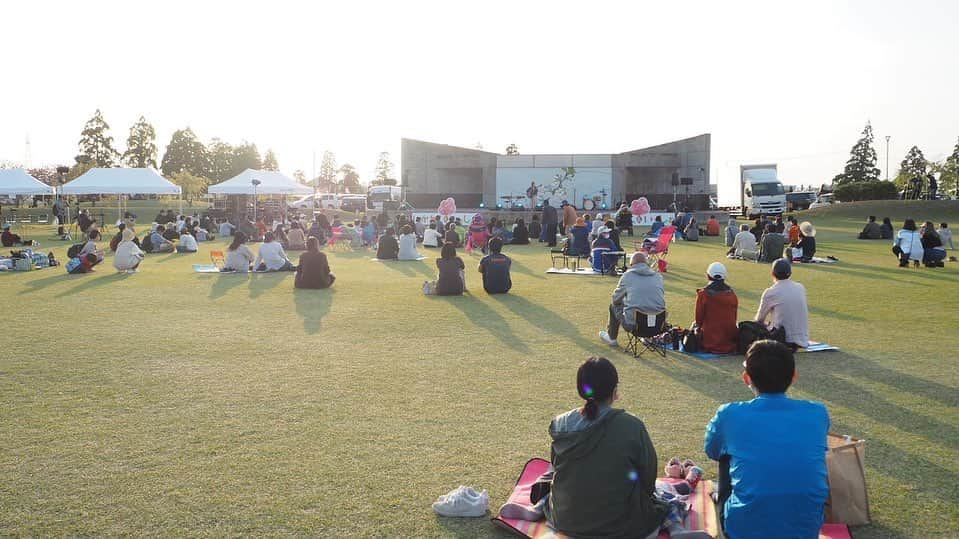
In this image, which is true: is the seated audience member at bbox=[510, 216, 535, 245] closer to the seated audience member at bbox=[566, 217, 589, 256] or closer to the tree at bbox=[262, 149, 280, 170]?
the seated audience member at bbox=[566, 217, 589, 256]

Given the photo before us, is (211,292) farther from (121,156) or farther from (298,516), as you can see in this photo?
(121,156)

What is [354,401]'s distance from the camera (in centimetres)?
651

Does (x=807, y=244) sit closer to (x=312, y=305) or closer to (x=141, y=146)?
(x=312, y=305)

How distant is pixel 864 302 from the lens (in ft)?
40.2

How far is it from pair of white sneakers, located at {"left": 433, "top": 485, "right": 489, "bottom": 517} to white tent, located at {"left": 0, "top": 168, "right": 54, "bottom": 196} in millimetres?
29648

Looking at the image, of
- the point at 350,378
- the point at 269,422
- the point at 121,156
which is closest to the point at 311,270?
the point at 350,378

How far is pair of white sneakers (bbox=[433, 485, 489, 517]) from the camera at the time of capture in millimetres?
4258

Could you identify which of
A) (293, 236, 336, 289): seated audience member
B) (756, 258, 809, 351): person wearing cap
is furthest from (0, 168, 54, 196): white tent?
(756, 258, 809, 351): person wearing cap

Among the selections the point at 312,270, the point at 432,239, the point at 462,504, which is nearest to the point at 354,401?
the point at 462,504

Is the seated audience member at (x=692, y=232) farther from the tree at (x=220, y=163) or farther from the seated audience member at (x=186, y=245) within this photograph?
the tree at (x=220, y=163)

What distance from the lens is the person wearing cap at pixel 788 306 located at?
802 cm

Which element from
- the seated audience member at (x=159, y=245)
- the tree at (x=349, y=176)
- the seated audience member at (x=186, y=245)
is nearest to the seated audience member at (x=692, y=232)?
the seated audience member at (x=186, y=245)

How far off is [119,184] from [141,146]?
5445cm

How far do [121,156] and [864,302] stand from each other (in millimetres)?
77291
